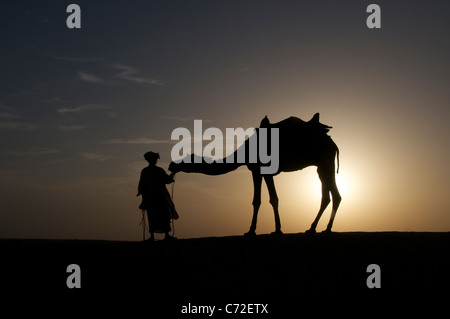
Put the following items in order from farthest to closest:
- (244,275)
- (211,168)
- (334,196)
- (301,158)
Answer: (334,196)
(301,158)
(211,168)
(244,275)

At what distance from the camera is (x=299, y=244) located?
581 inches

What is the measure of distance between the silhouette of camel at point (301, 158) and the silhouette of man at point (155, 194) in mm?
873

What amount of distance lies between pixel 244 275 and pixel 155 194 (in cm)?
622

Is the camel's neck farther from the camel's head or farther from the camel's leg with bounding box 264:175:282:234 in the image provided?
the camel's leg with bounding box 264:175:282:234

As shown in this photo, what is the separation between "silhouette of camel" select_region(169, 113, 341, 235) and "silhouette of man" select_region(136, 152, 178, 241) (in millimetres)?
873

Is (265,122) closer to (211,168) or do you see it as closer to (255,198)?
(211,168)

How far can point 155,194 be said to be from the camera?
1769 cm

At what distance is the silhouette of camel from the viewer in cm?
1805

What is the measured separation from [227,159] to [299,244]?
458cm

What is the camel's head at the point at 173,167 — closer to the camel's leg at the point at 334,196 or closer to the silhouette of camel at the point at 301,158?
the silhouette of camel at the point at 301,158

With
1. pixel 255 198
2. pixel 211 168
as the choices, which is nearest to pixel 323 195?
pixel 255 198

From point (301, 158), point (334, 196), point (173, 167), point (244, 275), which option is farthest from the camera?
point (334, 196)
